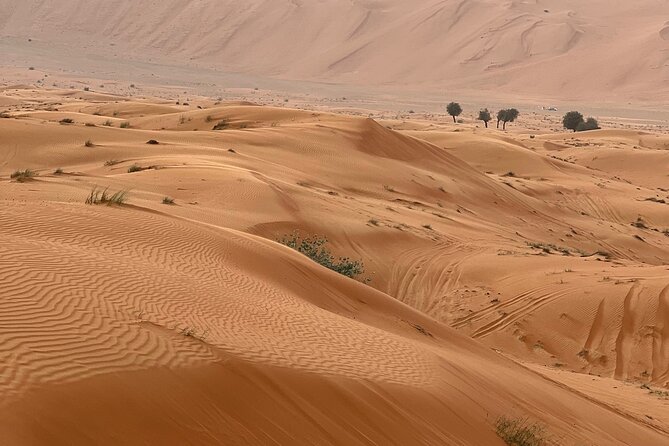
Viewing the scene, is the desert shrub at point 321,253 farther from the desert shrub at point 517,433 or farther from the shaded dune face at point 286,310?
the desert shrub at point 517,433

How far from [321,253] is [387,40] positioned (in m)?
97.3

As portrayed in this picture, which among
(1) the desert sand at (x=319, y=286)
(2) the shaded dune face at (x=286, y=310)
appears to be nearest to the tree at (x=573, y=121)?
(1) the desert sand at (x=319, y=286)

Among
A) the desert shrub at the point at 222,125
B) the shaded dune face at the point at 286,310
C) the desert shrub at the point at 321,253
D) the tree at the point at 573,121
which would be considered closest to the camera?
the shaded dune face at the point at 286,310

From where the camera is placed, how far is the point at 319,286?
32.0ft

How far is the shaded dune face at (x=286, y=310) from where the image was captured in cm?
503

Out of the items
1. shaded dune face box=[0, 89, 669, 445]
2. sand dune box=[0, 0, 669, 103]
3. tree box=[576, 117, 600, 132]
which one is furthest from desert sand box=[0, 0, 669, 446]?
sand dune box=[0, 0, 669, 103]

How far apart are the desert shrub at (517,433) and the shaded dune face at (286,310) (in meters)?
0.12

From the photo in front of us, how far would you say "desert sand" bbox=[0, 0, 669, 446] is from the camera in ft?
16.9

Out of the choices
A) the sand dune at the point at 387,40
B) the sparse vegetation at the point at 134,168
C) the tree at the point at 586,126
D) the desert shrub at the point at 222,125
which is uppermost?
the sand dune at the point at 387,40

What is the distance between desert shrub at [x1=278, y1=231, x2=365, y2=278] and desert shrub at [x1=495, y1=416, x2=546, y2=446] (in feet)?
22.0

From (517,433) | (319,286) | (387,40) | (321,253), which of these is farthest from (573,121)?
(517,433)

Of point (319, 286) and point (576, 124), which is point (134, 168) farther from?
point (576, 124)

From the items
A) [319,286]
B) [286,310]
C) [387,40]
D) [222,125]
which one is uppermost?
[387,40]

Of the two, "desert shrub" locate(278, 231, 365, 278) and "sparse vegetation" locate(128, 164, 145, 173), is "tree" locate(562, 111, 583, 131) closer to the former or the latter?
"sparse vegetation" locate(128, 164, 145, 173)
